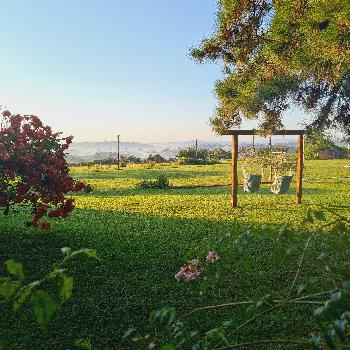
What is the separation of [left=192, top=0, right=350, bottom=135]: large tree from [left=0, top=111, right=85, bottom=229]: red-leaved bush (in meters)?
4.54

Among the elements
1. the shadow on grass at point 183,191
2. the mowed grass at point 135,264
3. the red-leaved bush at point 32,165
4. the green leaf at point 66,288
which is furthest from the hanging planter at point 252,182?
the green leaf at point 66,288

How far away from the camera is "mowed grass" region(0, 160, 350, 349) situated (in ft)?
12.8

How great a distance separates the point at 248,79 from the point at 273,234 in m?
8.97

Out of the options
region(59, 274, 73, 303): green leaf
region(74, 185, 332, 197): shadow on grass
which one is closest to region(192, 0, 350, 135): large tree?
region(74, 185, 332, 197): shadow on grass

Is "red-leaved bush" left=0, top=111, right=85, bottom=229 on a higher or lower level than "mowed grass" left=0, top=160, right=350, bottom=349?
higher

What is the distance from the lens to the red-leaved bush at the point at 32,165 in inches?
251

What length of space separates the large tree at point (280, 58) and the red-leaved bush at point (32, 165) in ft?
14.9

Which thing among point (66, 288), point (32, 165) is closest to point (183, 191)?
point (32, 165)

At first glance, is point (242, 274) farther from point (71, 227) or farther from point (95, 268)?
point (71, 227)

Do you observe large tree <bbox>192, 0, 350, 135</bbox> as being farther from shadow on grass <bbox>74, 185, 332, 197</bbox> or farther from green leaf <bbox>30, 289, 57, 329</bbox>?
green leaf <bbox>30, 289, 57, 329</bbox>

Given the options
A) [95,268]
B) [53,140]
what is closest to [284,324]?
[95,268]

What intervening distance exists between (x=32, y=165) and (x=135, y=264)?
2167 millimetres

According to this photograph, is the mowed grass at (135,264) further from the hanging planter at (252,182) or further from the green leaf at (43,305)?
the green leaf at (43,305)

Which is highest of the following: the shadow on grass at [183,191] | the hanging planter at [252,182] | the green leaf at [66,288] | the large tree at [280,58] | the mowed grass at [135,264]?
the large tree at [280,58]
